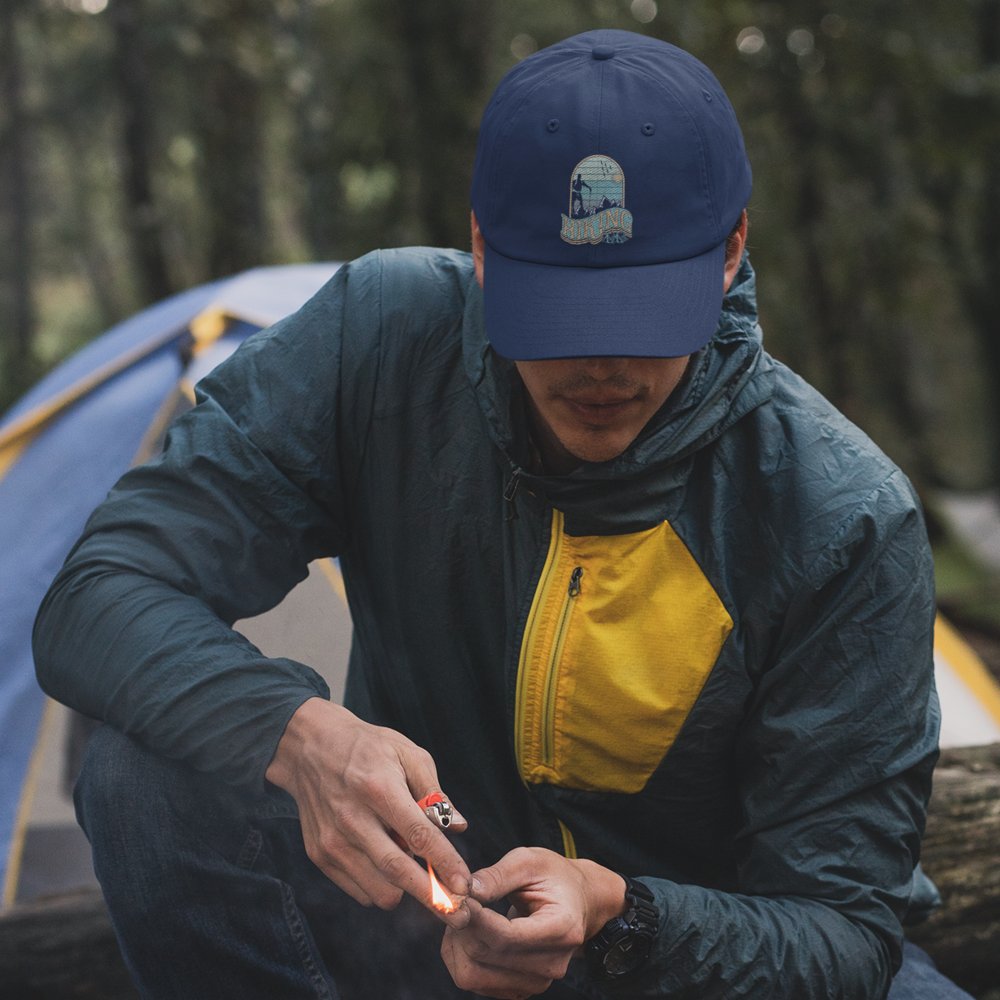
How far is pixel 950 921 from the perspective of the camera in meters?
2.45

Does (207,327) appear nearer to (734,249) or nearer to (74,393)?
(74,393)

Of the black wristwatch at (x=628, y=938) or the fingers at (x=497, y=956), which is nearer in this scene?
the fingers at (x=497, y=956)

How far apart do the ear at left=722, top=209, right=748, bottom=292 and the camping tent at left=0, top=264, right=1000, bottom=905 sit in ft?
5.86

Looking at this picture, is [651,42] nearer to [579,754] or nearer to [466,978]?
[579,754]

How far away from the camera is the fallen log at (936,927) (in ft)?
7.91

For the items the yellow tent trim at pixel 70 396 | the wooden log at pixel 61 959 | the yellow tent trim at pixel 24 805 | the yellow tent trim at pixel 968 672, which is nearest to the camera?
the wooden log at pixel 61 959

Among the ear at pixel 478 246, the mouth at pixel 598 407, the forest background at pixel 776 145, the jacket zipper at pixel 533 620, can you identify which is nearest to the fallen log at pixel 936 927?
the jacket zipper at pixel 533 620

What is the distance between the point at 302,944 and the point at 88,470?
206cm

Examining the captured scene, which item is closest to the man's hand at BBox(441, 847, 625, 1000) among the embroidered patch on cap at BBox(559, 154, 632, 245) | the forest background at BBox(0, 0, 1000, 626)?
the embroidered patch on cap at BBox(559, 154, 632, 245)

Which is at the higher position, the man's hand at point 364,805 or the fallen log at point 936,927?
the man's hand at point 364,805

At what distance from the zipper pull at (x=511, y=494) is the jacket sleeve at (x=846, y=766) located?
1.36ft

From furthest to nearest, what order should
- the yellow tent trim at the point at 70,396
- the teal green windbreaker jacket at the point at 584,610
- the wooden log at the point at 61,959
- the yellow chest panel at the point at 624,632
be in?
the yellow tent trim at the point at 70,396 → the wooden log at the point at 61,959 → the yellow chest panel at the point at 624,632 → the teal green windbreaker jacket at the point at 584,610

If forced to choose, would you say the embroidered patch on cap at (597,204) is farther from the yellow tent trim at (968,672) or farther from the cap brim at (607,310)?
the yellow tent trim at (968,672)

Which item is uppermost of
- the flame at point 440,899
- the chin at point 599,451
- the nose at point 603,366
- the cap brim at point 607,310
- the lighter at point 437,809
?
the cap brim at point 607,310
